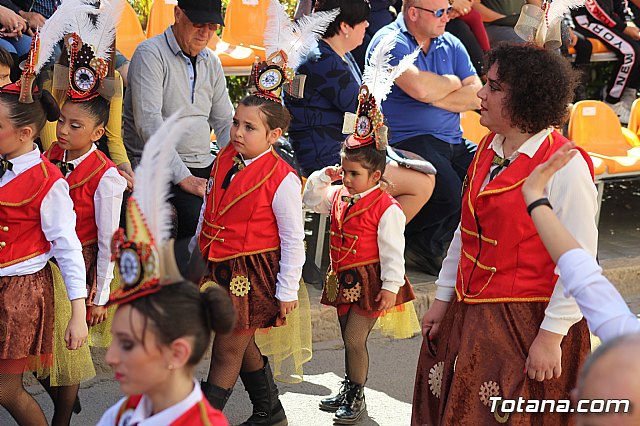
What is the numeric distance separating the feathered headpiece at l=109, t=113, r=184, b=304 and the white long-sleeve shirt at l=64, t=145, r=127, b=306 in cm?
175

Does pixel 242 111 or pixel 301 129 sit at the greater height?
pixel 242 111

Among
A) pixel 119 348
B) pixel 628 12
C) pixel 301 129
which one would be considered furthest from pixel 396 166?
pixel 628 12

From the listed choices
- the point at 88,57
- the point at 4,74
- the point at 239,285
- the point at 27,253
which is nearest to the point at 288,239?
the point at 239,285

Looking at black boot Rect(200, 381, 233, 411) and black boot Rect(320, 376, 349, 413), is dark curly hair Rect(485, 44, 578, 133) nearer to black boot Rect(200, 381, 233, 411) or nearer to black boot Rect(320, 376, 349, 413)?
black boot Rect(200, 381, 233, 411)

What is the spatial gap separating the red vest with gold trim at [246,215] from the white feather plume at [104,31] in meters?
0.89

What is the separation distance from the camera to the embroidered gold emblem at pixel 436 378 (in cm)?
382

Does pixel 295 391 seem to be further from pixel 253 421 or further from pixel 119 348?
pixel 119 348

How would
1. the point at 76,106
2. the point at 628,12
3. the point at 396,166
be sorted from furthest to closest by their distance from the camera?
the point at 628,12
the point at 396,166
the point at 76,106

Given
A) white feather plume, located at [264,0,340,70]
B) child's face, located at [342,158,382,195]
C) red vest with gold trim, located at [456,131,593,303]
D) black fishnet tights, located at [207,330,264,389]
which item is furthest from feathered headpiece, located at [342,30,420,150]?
red vest with gold trim, located at [456,131,593,303]

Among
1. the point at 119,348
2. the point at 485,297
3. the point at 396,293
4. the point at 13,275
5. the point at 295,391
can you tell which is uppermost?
the point at 119,348

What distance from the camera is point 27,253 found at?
4.04 meters

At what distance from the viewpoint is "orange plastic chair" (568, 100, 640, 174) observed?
8.02 metres

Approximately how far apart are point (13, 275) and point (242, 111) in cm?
125

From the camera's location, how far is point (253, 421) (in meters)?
4.83
